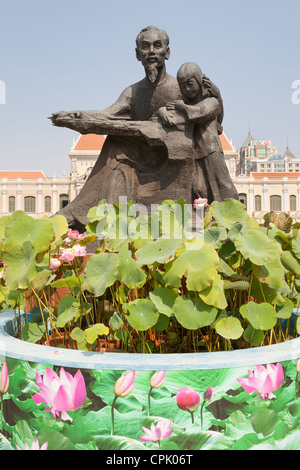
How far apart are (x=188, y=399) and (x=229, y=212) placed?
80 cm

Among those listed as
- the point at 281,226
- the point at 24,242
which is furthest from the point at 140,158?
the point at 24,242

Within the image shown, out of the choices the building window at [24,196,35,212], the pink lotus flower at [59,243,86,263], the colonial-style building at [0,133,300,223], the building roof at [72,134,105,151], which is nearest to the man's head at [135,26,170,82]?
the pink lotus flower at [59,243,86,263]

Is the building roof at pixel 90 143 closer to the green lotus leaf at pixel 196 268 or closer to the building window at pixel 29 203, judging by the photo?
the building window at pixel 29 203

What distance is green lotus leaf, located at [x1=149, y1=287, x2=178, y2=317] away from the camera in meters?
1.33

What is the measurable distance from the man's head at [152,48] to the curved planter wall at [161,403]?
239cm

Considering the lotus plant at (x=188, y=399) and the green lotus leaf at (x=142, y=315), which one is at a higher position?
the green lotus leaf at (x=142, y=315)

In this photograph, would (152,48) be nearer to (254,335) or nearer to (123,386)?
(254,335)

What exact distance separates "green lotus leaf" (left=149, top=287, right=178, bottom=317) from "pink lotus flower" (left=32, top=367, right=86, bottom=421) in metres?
0.33

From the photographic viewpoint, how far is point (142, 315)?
4.36 ft

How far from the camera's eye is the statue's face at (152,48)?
2.95 meters

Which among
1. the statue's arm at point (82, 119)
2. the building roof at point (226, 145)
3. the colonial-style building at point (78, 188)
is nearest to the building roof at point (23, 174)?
the colonial-style building at point (78, 188)

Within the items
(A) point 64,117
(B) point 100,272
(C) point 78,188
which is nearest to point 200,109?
(A) point 64,117
